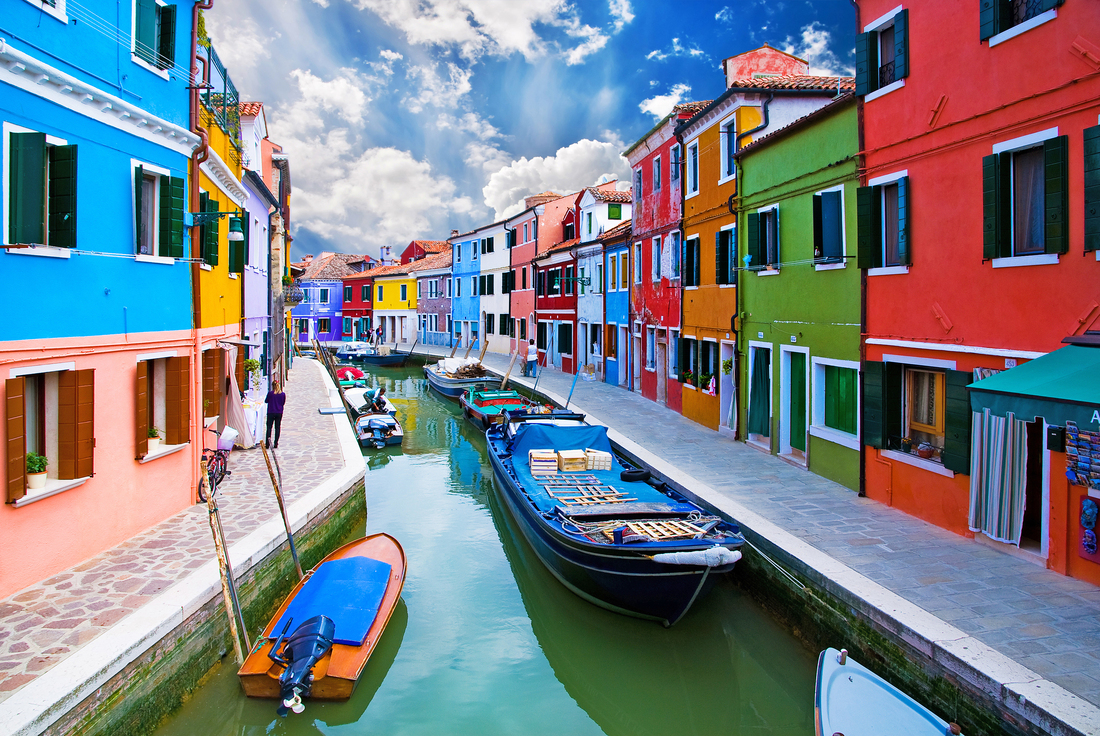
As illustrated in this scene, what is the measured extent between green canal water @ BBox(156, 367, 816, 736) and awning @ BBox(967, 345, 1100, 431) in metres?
3.50

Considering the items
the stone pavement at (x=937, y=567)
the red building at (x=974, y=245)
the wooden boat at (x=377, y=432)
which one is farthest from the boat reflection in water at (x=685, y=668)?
the wooden boat at (x=377, y=432)

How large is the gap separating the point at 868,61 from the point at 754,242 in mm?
4718

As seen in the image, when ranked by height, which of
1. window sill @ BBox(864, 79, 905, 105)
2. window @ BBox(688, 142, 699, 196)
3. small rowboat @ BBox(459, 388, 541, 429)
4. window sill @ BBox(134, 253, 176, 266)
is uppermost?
window @ BBox(688, 142, 699, 196)

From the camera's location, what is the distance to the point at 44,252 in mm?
7465

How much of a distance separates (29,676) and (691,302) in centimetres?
1684

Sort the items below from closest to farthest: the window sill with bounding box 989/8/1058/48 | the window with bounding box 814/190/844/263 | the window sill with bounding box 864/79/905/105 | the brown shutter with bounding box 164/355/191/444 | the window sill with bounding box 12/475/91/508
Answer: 1. the window sill with bounding box 12/475/91/508
2. the window sill with bounding box 989/8/1058/48
3. the brown shutter with bounding box 164/355/191/444
4. the window sill with bounding box 864/79/905/105
5. the window with bounding box 814/190/844/263

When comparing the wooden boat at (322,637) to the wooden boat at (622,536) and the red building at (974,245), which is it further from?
the red building at (974,245)

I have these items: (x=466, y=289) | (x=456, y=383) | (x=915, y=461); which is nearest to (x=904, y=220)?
(x=915, y=461)

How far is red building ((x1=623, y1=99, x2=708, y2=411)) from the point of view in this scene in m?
20.9

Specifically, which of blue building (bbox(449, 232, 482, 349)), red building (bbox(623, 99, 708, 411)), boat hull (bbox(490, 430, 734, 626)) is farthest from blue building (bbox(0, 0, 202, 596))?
blue building (bbox(449, 232, 482, 349))

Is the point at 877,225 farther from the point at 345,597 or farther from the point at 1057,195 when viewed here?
the point at 345,597

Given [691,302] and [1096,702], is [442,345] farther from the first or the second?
[1096,702]

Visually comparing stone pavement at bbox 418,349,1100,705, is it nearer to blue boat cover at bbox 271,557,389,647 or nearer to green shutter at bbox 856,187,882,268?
green shutter at bbox 856,187,882,268

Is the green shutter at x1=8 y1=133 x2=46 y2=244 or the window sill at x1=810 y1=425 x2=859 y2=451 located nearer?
the green shutter at x1=8 y1=133 x2=46 y2=244
